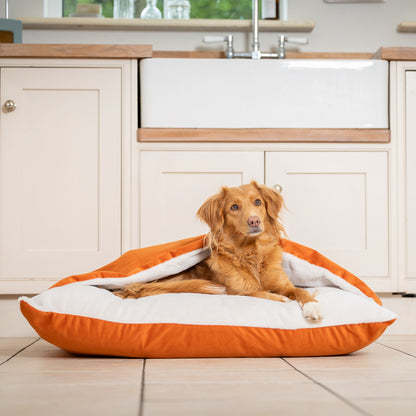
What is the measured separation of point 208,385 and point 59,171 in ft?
4.75

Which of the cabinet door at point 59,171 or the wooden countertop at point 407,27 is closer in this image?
the cabinet door at point 59,171

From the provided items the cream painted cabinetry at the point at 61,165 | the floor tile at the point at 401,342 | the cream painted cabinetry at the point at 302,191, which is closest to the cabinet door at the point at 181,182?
the cream painted cabinetry at the point at 302,191

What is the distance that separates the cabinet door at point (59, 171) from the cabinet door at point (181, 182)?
12 centimetres

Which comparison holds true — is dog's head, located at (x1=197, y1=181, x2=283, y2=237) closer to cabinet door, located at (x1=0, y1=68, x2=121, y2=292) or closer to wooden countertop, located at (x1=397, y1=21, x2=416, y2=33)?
cabinet door, located at (x1=0, y1=68, x2=121, y2=292)

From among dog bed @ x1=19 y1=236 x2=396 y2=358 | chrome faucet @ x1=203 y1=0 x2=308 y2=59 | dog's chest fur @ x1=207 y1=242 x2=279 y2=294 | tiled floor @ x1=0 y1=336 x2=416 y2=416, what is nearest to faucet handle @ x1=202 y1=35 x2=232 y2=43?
chrome faucet @ x1=203 y1=0 x2=308 y2=59

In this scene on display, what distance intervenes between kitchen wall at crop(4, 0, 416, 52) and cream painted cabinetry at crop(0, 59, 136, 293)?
2.37ft

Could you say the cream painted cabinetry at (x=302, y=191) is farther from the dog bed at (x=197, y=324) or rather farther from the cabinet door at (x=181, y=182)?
the dog bed at (x=197, y=324)

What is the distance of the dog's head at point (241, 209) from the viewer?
5.71 feet

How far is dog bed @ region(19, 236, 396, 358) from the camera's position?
1.47m

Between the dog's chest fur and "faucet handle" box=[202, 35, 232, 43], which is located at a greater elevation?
"faucet handle" box=[202, 35, 232, 43]

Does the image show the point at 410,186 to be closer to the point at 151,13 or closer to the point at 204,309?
the point at 204,309

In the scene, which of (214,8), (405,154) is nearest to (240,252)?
(405,154)

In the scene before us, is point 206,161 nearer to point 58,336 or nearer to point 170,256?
point 170,256

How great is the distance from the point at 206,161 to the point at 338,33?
120 centimetres
